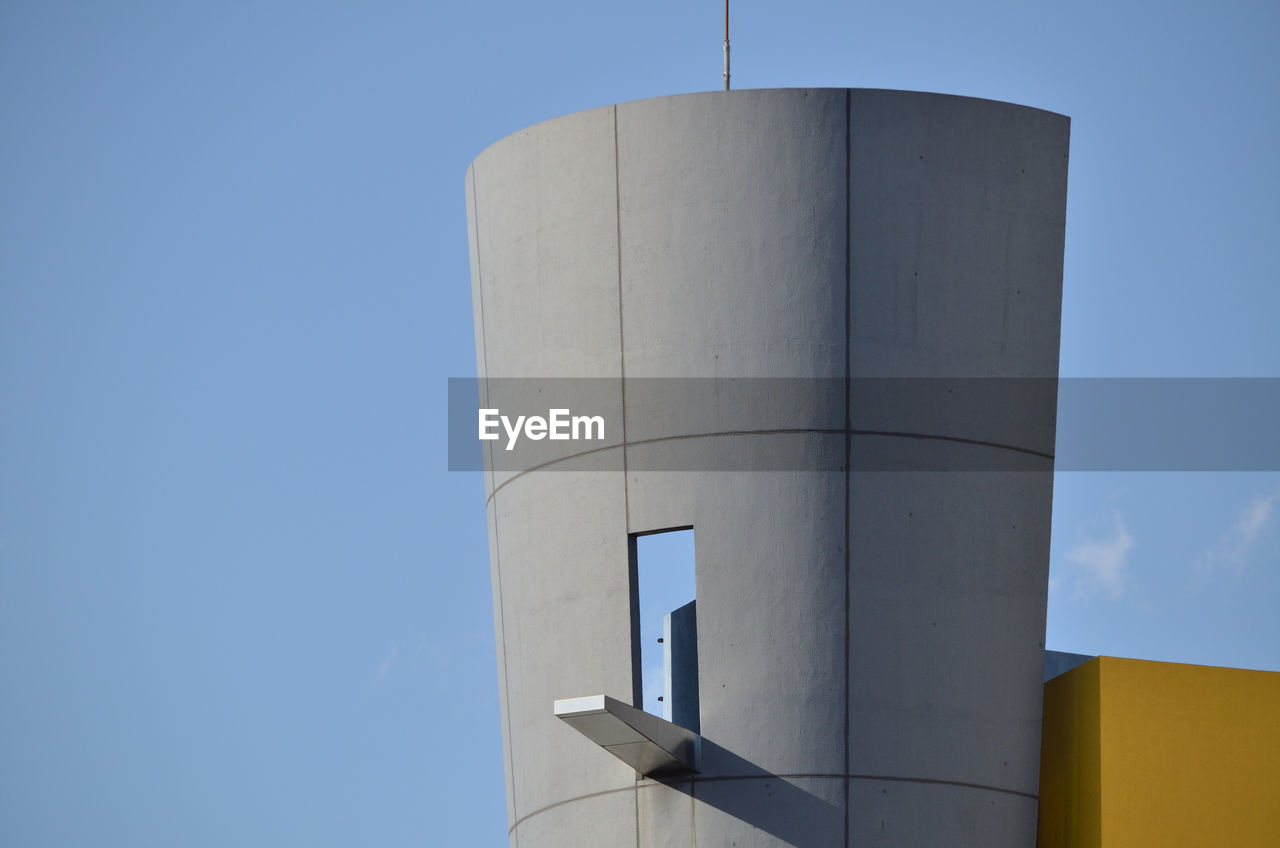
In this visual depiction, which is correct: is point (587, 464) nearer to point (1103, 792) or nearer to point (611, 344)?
point (611, 344)

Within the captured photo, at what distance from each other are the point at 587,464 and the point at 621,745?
111 inches

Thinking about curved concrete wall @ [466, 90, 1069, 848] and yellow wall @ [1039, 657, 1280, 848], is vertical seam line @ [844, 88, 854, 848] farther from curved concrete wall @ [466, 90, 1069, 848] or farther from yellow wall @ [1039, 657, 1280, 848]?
yellow wall @ [1039, 657, 1280, 848]

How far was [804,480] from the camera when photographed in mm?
19078

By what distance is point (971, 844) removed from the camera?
18.9 metres

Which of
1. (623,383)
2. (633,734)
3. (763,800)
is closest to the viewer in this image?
(633,734)

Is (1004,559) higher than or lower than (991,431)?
lower

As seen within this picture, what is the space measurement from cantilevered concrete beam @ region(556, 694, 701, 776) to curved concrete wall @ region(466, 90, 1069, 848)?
0.19 metres

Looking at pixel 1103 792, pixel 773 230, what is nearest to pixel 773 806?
pixel 1103 792
